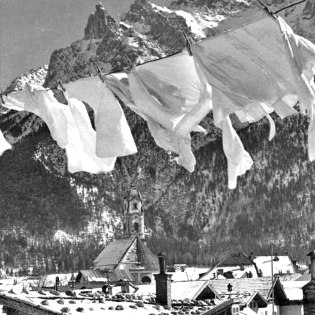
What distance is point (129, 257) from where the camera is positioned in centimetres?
14250

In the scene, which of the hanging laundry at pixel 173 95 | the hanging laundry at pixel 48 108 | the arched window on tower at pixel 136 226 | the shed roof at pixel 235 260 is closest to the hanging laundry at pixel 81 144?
the hanging laundry at pixel 48 108

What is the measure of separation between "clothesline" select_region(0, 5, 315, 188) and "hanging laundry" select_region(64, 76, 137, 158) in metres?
0.02

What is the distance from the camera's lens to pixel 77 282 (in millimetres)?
124812

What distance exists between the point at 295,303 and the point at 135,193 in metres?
105

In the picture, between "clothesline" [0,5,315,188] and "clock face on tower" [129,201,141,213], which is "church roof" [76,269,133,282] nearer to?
"clock face on tower" [129,201,141,213]

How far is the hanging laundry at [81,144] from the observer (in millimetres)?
18328

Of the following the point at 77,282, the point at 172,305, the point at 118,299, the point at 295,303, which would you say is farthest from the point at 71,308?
the point at 77,282

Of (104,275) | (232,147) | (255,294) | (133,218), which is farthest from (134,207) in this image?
(232,147)

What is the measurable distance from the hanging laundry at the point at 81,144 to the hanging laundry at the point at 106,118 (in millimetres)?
671

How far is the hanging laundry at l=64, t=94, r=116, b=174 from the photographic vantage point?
1833cm

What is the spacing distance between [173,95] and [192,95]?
1.09 feet

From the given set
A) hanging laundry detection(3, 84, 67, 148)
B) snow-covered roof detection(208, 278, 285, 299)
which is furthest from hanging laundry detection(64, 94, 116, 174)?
snow-covered roof detection(208, 278, 285, 299)

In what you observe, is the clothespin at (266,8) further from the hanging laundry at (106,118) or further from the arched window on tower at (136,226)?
the arched window on tower at (136,226)

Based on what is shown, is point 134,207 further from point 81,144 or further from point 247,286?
point 81,144
